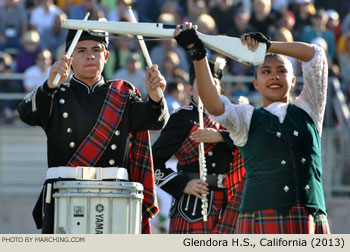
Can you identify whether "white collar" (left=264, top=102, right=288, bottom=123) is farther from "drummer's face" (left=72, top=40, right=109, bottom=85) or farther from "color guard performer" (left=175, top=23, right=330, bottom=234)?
"drummer's face" (left=72, top=40, right=109, bottom=85)

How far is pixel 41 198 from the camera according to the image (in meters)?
7.14

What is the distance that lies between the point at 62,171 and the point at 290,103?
1526 mm

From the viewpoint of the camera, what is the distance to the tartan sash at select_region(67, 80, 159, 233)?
23.0 ft

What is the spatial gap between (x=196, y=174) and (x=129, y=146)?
1396mm

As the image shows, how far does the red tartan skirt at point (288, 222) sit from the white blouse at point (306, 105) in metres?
0.48

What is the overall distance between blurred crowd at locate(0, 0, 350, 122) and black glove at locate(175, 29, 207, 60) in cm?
690

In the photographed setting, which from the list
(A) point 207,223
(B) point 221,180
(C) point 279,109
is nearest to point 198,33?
(C) point 279,109

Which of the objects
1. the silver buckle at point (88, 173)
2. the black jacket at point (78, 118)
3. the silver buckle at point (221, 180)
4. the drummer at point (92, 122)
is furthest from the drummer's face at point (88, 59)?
the silver buckle at point (221, 180)

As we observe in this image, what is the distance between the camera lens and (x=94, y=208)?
637cm

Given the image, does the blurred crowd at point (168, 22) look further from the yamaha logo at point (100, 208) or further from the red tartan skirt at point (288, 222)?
the yamaha logo at point (100, 208)

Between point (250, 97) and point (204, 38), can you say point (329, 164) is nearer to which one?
point (250, 97)

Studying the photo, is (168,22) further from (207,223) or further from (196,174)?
(207,223)

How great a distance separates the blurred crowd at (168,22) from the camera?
46.2 feet

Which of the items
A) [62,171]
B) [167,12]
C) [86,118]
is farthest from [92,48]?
[167,12]
